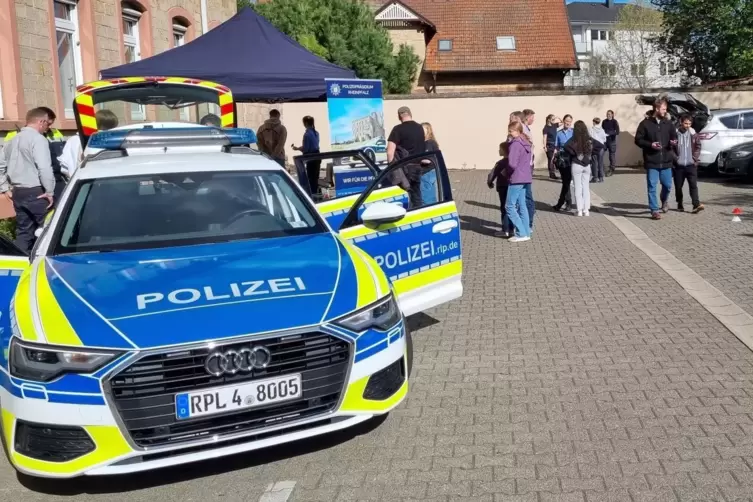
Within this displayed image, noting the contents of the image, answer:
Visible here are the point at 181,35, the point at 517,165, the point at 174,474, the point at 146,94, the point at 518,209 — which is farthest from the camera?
the point at 181,35

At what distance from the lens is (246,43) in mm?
12258

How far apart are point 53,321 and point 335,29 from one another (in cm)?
2705

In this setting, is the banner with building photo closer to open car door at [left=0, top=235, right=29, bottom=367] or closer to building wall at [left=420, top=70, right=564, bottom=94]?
open car door at [left=0, top=235, right=29, bottom=367]

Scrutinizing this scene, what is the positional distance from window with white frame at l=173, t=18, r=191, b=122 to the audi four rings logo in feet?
53.3

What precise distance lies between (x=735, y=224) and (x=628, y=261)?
3626 millimetres

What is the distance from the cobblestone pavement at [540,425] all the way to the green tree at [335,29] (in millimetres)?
22938

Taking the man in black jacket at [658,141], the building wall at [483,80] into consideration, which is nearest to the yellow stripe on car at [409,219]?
the man in black jacket at [658,141]

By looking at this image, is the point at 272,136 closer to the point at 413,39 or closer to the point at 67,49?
the point at 67,49

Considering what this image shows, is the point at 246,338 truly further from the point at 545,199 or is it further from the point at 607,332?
the point at 545,199

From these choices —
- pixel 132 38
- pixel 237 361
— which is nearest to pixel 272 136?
pixel 132 38

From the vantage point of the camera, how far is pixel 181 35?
65.8 feet

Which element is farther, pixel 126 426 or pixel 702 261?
pixel 702 261

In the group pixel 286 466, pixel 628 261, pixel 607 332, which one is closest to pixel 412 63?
pixel 628 261

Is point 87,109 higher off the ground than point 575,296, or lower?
higher
